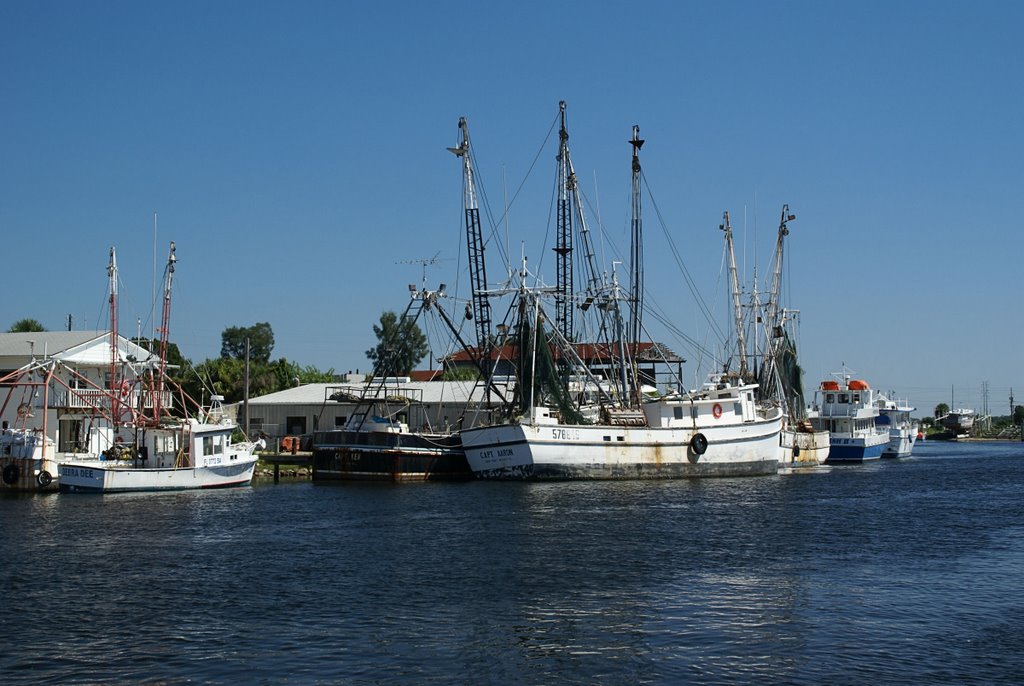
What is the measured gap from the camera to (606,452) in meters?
61.7

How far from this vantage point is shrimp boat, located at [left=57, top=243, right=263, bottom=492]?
53469 millimetres

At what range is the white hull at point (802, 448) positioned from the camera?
3123 inches

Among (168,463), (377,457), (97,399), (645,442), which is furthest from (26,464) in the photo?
(645,442)

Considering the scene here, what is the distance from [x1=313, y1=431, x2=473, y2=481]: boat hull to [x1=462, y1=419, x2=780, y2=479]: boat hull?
2221 millimetres

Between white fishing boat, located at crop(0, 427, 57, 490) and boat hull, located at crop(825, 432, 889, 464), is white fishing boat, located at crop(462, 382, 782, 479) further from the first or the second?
boat hull, located at crop(825, 432, 889, 464)

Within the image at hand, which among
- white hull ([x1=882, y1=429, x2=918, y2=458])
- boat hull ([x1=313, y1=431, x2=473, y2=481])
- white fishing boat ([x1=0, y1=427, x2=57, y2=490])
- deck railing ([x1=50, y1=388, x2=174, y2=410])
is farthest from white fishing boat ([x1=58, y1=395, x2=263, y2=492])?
white hull ([x1=882, y1=429, x2=918, y2=458])

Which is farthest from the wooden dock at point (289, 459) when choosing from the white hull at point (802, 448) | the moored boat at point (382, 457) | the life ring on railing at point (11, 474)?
the white hull at point (802, 448)

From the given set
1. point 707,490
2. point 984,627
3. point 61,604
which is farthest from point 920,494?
point 61,604

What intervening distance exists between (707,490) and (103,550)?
3170cm

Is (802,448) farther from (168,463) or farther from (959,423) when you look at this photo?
(959,423)

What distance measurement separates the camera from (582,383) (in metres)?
77.9

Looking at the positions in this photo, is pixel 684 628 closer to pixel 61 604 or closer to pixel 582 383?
pixel 61 604

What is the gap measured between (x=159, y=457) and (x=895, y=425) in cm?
7279

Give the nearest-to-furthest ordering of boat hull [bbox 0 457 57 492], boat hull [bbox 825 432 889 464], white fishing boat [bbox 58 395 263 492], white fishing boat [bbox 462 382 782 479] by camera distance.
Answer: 1. white fishing boat [bbox 58 395 263 492]
2. boat hull [bbox 0 457 57 492]
3. white fishing boat [bbox 462 382 782 479]
4. boat hull [bbox 825 432 889 464]
